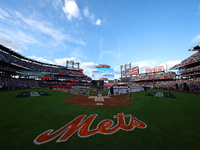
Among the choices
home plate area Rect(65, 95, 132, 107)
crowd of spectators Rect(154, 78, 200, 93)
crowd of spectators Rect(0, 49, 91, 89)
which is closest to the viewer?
home plate area Rect(65, 95, 132, 107)

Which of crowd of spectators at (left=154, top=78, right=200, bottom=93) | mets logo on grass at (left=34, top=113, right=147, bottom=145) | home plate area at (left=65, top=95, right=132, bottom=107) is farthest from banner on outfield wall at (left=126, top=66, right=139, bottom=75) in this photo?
mets logo on grass at (left=34, top=113, right=147, bottom=145)

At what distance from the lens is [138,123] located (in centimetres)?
486

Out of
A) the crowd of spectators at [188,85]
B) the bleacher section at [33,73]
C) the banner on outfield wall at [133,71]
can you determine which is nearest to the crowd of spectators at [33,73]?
the bleacher section at [33,73]

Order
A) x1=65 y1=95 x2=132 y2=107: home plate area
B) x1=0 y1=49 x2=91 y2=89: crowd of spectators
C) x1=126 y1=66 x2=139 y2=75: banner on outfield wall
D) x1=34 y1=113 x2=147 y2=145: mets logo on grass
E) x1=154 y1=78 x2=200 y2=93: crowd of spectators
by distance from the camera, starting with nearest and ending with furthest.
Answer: x1=34 y1=113 x2=147 y2=145: mets logo on grass
x1=65 y1=95 x2=132 y2=107: home plate area
x1=154 y1=78 x2=200 y2=93: crowd of spectators
x1=0 y1=49 x2=91 y2=89: crowd of spectators
x1=126 y1=66 x2=139 y2=75: banner on outfield wall

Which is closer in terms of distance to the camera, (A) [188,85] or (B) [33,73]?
(A) [188,85]

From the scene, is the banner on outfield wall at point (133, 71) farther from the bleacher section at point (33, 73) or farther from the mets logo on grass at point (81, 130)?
the mets logo on grass at point (81, 130)

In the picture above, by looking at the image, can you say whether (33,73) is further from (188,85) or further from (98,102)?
(188,85)

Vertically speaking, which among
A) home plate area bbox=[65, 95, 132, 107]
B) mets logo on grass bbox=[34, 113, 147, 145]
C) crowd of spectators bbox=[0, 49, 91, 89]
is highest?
crowd of spectators bbox=[0, 49, 91, 89]

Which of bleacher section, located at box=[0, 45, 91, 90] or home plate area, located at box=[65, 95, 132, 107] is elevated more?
bleacher section, located at box=[0, 45, 91, 90]

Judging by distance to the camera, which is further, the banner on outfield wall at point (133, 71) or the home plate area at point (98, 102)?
the banner on outfield wall at point (133, 71)

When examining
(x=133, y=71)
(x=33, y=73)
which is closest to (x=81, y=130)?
(x=33, y=73)

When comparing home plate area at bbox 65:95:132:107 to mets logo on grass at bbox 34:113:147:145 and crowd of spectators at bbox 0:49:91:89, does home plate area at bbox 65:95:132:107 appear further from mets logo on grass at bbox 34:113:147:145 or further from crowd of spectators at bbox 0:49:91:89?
crowd of spectators at bbox 0:49:91:89

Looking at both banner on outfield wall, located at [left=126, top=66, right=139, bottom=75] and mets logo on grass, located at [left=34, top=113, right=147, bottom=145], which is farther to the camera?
banner on outfield wall, located at [left=126, top=66, right=139, bottom=75]

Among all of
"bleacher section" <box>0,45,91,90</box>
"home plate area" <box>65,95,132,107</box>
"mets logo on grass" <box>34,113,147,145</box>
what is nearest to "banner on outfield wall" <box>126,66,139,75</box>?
"bleacher section" <box>0,45,91,90</box>
